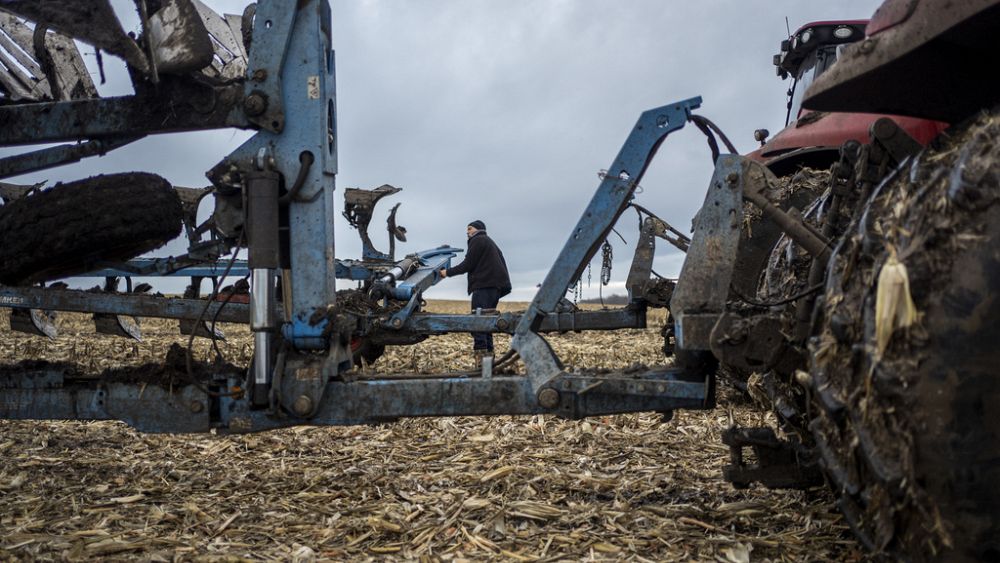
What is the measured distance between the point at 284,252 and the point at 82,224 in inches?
70.6

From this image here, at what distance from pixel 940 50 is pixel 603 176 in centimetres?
137

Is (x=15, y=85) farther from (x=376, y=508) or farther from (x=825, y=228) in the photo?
(x=825, y=228)

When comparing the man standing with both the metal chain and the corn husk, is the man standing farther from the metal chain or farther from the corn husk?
the corn husk

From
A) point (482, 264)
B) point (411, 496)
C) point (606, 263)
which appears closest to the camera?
point (411, 496)

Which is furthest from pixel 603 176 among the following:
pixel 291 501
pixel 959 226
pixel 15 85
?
pixel 15 85

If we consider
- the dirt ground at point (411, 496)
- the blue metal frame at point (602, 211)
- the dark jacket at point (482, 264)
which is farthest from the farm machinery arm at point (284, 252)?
the dark jacket at point (482, 264)

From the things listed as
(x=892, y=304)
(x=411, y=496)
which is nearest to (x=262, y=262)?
(x=411, y=496)

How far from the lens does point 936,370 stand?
1.97 m

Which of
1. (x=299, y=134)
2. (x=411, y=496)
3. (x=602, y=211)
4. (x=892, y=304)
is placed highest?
(x=299, y=134)

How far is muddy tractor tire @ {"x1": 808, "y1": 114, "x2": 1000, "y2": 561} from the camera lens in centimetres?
195

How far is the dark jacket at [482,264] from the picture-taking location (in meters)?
10.0

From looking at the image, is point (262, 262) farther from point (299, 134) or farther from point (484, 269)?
point (484, 269)

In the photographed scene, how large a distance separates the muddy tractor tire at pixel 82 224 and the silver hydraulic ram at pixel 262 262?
1782 millimetres

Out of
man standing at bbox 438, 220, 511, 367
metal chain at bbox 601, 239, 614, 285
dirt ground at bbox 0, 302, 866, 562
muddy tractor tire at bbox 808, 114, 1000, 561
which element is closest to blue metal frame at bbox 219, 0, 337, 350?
dirt ground at bbox 0, 302, 866, 562
